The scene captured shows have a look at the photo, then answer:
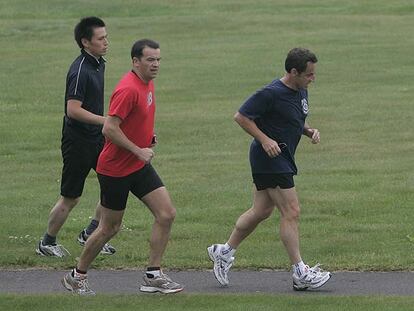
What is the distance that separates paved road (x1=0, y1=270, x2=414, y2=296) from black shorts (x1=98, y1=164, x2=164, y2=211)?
74 centimetres

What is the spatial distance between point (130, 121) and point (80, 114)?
4.03 feet

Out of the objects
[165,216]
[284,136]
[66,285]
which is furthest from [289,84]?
[66,285]

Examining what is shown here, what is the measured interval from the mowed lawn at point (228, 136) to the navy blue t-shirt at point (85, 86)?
1.16 m

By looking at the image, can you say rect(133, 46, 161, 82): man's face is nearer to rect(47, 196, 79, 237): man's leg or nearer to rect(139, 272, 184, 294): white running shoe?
rect(139, 272, 184, 294): white running shoe

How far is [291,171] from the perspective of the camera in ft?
29.9

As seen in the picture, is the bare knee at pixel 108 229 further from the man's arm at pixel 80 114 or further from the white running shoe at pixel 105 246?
the white running shoe at pixel 105 246

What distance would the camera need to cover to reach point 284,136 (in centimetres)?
914

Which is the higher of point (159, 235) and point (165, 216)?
point (165, 216)

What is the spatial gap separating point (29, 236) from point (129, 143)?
308cm

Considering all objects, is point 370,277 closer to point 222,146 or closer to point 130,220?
point 130,220

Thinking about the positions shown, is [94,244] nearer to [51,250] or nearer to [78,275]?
[78,275]

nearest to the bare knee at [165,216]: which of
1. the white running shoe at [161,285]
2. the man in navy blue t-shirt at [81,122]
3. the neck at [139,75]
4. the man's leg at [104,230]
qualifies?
the man's leg at [104,230]

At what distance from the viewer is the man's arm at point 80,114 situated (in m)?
9.69

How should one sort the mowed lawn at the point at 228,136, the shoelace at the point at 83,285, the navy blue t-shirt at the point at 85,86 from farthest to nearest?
the mowed lawn at the point at 228,136, the navy blue t-shirt at the point at 85,86, the shoelace at the point at 83,285
